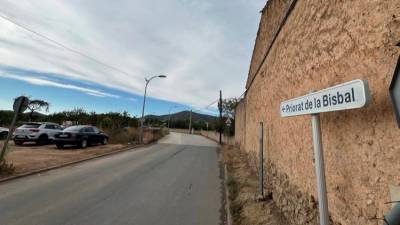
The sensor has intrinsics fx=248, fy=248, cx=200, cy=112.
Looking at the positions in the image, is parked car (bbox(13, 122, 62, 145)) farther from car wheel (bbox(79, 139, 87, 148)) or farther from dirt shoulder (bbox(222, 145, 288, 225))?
dirt shoulder (bbox(222, 145, 288, 225))

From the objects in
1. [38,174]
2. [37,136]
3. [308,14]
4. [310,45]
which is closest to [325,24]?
[310,45]

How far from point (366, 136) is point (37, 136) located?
70.4 ft

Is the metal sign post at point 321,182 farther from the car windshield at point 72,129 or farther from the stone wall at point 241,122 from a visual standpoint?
the car windshield at point 72,129

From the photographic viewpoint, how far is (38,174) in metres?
9.76

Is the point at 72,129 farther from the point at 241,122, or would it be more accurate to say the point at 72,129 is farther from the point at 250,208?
the point at 250,208

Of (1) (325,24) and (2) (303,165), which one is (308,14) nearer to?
(1) (325,24)

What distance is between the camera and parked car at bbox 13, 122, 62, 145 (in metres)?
18.4

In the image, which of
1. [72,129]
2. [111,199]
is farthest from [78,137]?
[111,199]

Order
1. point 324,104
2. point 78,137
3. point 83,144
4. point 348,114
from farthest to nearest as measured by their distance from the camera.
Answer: point 83,144
point 78,137
point 348,114
point 324,104

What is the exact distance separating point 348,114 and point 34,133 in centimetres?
A: 2119

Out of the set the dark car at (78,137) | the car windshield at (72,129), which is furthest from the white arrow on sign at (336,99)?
the car windshield at (72,129)

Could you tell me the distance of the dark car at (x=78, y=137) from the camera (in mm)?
17609

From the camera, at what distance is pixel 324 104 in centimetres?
277

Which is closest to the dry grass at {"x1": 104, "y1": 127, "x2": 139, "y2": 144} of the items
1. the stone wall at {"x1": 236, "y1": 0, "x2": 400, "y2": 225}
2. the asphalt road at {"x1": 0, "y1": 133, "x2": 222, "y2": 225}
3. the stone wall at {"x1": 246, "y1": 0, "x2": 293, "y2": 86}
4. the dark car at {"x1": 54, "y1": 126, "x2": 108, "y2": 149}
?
the dark car at {"x1": 54, "y1": 126, "x2": 108, "y2": 149}
